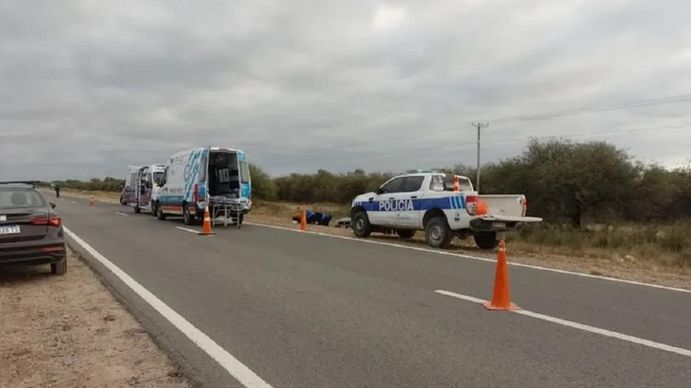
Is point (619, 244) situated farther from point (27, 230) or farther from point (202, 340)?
point (27, 230)

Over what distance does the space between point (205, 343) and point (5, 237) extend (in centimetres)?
518

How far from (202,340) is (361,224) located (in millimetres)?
11745

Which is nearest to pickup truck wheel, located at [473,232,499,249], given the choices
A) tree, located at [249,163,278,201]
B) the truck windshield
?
the truck windshield

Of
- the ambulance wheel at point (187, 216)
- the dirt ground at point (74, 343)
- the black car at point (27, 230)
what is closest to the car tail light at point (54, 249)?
the black car at point (27, 230)

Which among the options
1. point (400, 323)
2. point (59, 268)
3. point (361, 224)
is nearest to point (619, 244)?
point (361, 224)

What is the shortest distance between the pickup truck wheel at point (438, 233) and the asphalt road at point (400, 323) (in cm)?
233

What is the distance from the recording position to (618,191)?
36906 millimetres

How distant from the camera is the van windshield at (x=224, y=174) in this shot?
22.4 m

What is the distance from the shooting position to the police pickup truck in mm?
13914

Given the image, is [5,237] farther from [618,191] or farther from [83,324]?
[618,191]

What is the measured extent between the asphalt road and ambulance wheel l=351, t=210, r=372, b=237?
511 cm

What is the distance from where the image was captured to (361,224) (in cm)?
1758

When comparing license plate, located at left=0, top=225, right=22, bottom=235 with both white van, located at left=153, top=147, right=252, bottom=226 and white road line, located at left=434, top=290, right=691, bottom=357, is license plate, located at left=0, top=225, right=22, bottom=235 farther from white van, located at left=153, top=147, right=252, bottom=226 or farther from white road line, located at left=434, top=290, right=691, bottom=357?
white van, located at left=153, top=147, right=252, bottom=226

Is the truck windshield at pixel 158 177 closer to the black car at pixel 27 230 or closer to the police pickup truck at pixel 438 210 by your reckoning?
the police pickup truck at pixel 438 210
